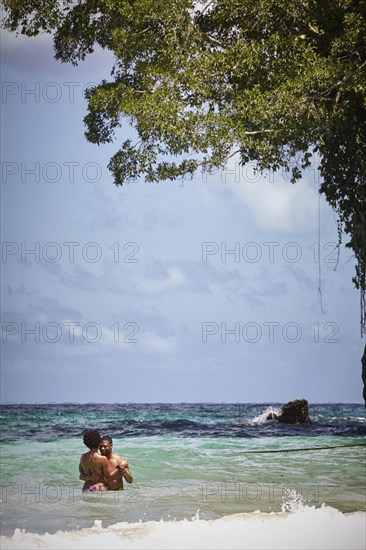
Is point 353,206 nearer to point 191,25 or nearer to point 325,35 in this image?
point 325,35

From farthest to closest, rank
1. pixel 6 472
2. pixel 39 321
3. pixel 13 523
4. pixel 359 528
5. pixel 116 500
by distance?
1. pixel 39 321
2. pixel 6 472
3. pixel 116 500
4. pixel 13 523
5. pixel 359 528

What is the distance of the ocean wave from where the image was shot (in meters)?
5.13

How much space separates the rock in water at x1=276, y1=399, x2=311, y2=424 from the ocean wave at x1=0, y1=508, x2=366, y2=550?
12.1 metres

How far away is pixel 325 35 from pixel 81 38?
8.75 ft

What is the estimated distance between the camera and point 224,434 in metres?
17.1

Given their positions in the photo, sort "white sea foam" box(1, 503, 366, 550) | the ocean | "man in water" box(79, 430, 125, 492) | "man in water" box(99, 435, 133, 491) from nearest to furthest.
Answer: "white sea foam" box(1, 503, 366, 550)
the ocean
"man in water" box(99, 435, 133, 491)
"man in water" box(79, 430, 125, 492)

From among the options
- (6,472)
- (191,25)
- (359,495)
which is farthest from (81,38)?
(6,472)

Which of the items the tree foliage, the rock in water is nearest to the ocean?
the rock in water

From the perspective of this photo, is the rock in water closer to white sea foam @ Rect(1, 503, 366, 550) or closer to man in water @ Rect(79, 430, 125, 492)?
man in water @ Rect(79, 430, 125, 492)

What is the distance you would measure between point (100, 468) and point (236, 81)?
3.96 metres

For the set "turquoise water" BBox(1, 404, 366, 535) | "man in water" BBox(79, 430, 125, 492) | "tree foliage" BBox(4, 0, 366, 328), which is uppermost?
"tree foliage" BBox(4, 0, 366, 328)

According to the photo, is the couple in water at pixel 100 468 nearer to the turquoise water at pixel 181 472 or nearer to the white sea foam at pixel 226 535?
the turquoise water at pixel 181 472

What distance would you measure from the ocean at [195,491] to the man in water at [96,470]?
0.12 m

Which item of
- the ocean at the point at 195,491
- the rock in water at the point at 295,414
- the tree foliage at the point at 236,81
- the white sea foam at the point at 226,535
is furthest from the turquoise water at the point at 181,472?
the tree foliage at the point at 236,81
